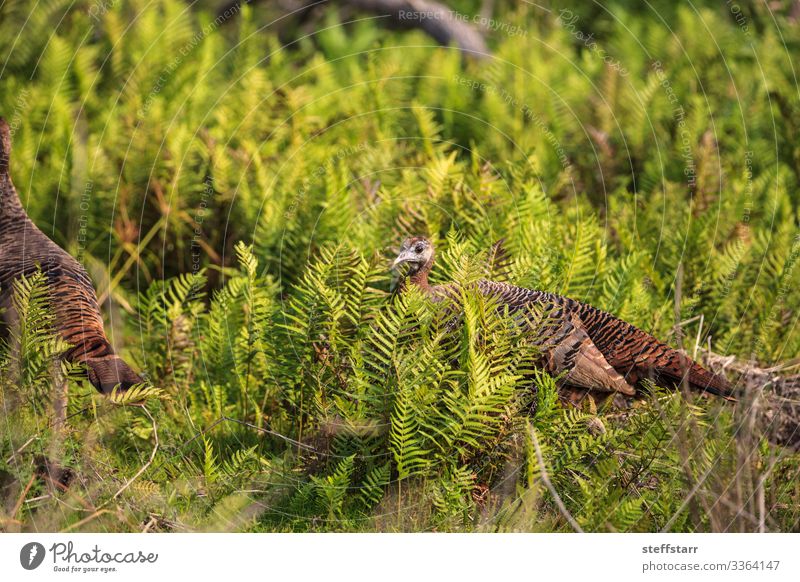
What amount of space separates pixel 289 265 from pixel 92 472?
1909 millimetres

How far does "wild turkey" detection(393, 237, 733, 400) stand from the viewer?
4.79m

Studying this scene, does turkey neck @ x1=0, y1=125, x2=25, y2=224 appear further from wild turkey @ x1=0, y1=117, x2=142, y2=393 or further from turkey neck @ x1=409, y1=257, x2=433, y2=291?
turkey neck @ x1=409, y1=257, x2=433, y2=291

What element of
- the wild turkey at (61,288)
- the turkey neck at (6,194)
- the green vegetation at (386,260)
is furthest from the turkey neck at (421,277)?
the turkey neck at (6,194)

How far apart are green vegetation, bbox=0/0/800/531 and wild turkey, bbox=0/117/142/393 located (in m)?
0.14

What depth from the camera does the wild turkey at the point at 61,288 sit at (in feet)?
14.3

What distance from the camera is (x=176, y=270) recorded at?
268 inches

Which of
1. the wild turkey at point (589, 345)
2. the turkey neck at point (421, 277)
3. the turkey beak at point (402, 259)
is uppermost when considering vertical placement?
the turkey beak at point (402, 259)

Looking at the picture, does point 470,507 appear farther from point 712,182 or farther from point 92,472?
point 712,182

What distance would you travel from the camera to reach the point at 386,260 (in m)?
5.29

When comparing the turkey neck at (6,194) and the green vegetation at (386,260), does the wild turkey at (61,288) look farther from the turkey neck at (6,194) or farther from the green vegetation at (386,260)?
the green vegetation at (386,260)

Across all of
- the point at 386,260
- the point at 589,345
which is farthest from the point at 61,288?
the point at 589,345

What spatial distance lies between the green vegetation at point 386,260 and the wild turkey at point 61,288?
14cm

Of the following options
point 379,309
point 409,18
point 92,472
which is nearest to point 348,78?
point 409,18

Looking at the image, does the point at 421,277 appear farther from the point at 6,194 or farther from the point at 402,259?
the point at 6,194
